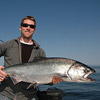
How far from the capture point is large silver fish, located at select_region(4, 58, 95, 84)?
4.99 m

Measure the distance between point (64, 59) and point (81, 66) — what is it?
0.62m

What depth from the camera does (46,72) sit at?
16.6ft

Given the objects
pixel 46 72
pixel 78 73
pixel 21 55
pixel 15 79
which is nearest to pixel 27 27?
pixel 21 55

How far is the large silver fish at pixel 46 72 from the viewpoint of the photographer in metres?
4.99

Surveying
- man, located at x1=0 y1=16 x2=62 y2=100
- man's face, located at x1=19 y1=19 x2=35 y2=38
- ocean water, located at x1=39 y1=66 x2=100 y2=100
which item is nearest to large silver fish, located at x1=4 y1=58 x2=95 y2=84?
man, located at x1=0 y1=16 x2=62 y2=100

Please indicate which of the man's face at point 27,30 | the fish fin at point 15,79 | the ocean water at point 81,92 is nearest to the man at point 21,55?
the man's face at point 27,30

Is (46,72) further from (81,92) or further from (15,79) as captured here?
(81,92)

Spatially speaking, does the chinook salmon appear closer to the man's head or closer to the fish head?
the fish head

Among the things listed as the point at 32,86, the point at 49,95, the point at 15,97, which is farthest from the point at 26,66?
the point at 49,95

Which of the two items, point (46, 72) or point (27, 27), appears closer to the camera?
point (46, 72)

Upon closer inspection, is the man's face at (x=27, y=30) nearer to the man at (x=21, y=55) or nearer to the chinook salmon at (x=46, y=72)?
the man at (x=21, y=55)

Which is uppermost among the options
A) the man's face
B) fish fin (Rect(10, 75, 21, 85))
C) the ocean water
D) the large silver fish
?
the man's face

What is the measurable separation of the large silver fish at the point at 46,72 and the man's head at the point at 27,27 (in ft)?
3.34

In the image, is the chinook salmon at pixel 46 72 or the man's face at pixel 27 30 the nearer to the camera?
the chinook salmon at pixel 46 72
